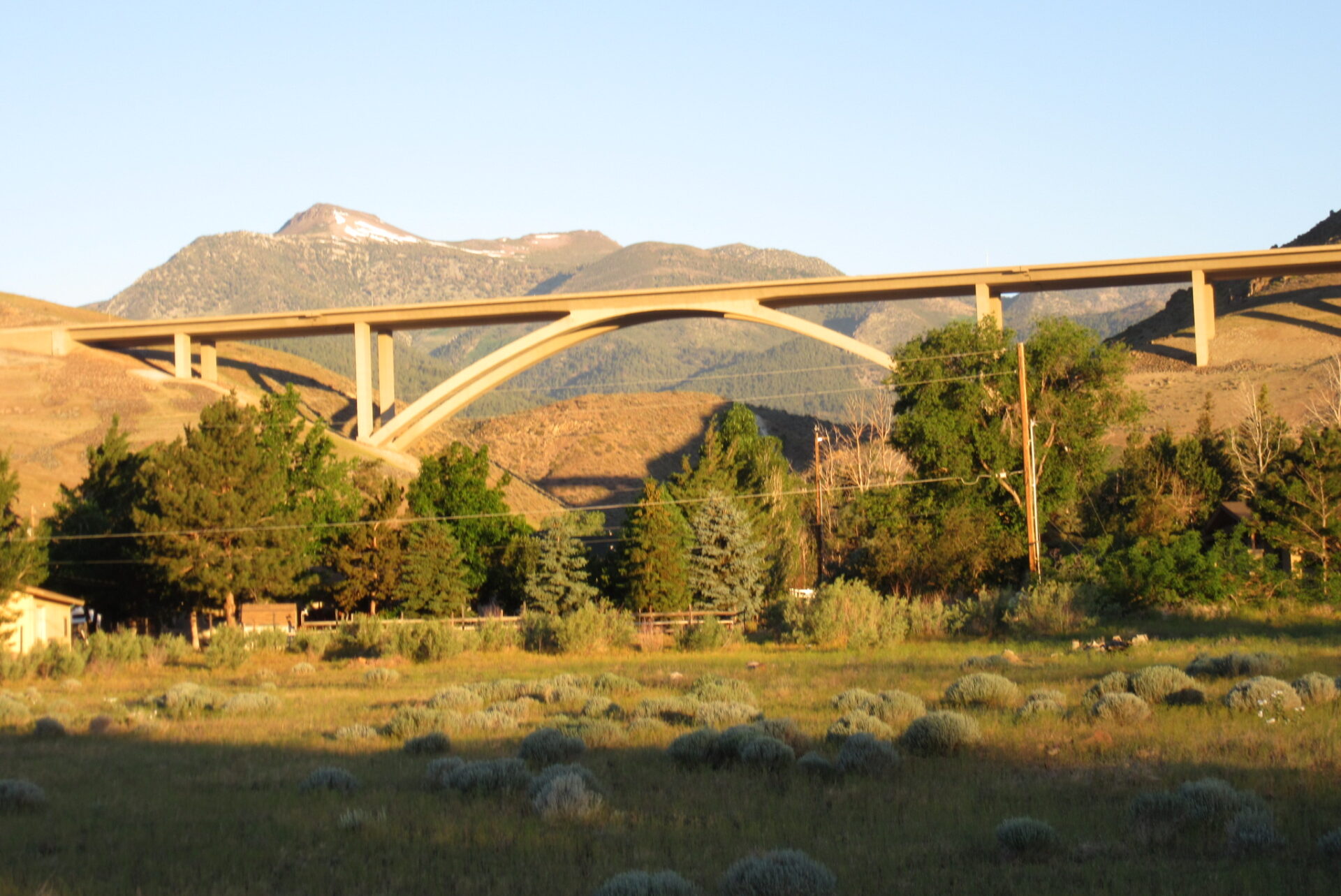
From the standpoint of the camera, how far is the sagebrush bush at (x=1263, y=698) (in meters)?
12.7

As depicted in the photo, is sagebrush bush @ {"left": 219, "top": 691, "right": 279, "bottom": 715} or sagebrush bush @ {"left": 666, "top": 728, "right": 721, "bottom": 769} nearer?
sagebrush bush @ {"left": 666, "top": 728, "right": 721, "bottom": 769}

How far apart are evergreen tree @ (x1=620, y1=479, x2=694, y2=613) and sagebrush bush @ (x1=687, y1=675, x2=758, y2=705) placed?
1729 centimetres

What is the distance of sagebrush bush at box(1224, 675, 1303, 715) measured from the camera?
1272 centimetres

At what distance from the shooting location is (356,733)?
14.9 meters

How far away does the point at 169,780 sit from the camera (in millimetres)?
12289

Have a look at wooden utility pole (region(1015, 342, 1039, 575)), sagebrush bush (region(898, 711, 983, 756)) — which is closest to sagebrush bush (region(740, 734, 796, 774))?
sagebrush bush (region(898, 711, 983, 756))

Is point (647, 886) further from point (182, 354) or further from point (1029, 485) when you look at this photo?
point (182, 354)

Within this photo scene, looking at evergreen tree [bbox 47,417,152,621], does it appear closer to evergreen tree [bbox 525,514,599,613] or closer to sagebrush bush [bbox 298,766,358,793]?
evergreen tree [bbox 525,514,599,613]

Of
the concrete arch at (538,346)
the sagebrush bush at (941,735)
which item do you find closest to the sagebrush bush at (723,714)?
the sagebrush bush at (941,735)

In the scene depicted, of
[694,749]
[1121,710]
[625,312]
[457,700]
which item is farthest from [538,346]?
[694,749]

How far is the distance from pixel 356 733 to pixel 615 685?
577cm

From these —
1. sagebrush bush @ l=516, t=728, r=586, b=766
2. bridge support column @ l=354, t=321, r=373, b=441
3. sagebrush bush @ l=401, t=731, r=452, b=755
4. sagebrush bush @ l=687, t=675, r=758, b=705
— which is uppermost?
bridge support column @ l=354, t=321, r=373, b=441

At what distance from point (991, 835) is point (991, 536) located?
27.2 metres

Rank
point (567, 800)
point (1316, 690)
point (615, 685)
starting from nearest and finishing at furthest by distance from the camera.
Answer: point (567, 800)
point (1316, 690)
point (615, 685)
